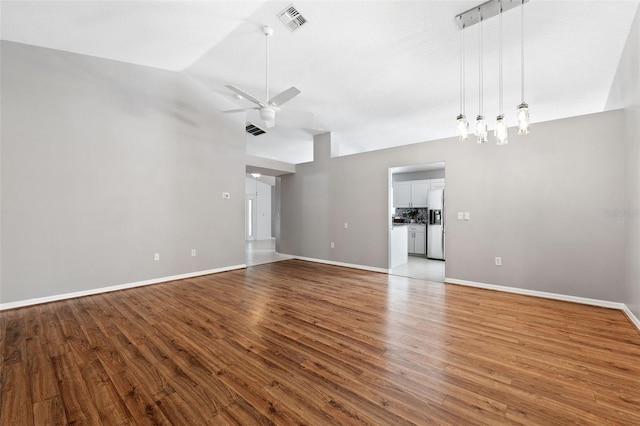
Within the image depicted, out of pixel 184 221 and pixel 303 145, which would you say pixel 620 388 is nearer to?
pixel 184 221

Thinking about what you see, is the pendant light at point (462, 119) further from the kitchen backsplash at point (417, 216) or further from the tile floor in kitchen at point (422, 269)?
the kitchen backsplash at point (417, 216)

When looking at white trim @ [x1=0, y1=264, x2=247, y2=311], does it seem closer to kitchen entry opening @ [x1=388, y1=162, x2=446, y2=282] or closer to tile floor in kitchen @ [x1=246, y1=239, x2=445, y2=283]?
tile floor in kitchen @ [x1=246, y1=239, x2=445, y2=283]

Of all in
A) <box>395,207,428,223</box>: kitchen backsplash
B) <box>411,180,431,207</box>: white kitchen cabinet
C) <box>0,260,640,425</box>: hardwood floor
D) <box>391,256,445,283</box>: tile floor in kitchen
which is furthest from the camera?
<box>395,207,428,223</box>: kitchen backsplash

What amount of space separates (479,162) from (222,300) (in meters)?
4.57

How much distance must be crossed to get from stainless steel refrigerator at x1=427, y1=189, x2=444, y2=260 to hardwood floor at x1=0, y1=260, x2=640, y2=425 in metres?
3.14

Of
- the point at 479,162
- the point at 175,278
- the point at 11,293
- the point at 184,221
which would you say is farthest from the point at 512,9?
the point at 11,293

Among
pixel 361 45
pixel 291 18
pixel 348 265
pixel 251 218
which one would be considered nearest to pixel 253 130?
pixel 291 18

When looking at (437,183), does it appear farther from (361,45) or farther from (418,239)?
(361,45)

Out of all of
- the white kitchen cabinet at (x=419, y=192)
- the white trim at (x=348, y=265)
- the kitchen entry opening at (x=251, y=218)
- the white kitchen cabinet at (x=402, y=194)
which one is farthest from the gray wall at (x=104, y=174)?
the kitchen entry opening at (x=251, y=218)

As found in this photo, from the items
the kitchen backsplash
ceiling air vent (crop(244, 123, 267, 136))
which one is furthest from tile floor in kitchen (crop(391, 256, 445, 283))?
ceiling air vent (crop(244, 123, 267, 136))

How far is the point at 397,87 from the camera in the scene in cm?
441

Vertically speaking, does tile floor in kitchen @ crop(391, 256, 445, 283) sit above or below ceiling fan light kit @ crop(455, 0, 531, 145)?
below

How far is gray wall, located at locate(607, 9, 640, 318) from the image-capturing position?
8.93ft

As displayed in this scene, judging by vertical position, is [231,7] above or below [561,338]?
above
